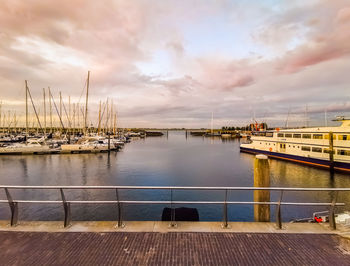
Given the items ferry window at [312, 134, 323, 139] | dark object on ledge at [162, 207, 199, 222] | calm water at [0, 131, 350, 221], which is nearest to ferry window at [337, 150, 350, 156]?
calm water at [0, 131, 350, 221]

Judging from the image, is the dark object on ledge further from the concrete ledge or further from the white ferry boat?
the white ferry boat

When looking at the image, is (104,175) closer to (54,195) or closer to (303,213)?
(54,195)

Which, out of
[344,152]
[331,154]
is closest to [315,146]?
[331,154]

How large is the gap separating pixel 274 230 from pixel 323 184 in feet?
87.6

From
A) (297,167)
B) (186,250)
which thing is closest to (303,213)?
(186,250)

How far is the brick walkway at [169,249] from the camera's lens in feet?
15.5

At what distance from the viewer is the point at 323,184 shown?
83.9 feet

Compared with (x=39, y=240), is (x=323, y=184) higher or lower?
lower

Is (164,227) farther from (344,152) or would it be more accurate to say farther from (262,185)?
(344,152)

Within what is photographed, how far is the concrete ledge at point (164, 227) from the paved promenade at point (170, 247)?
6cm

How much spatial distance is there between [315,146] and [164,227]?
39.3 metres

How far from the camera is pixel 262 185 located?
7.47 meters

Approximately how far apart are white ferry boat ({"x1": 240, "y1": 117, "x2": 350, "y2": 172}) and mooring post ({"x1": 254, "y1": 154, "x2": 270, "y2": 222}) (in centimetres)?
3267

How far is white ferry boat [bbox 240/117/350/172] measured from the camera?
3059cm
